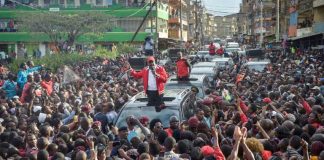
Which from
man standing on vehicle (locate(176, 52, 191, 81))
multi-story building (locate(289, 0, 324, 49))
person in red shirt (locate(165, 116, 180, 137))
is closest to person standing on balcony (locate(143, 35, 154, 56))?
multi-story building (locate(289, 0, 324, 49))

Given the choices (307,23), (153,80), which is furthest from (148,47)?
(153,80)

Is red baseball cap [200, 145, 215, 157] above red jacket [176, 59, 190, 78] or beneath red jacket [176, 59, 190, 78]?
beneath

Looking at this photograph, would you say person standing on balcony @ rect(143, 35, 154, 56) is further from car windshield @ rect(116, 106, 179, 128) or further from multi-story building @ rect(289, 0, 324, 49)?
car windshield @ rect(116, 106, 179, 128)

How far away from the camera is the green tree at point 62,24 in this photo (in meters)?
49.9

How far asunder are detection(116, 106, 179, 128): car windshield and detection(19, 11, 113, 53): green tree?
38.8 m

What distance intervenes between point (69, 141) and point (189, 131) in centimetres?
169

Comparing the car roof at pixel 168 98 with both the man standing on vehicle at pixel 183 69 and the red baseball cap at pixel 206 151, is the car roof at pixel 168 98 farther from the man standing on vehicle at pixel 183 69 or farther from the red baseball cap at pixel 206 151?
the man standing on vehicle at pixel 183 69

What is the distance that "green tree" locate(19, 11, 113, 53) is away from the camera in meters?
49.9

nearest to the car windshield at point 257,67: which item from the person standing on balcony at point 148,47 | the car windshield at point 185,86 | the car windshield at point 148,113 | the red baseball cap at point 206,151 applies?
Result: the person standing on balcony at point 148,47

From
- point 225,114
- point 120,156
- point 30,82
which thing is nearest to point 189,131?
point 120,156

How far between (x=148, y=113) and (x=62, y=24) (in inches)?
1583

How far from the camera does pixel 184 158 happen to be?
24.2 feet

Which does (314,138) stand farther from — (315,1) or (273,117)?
(315,1)

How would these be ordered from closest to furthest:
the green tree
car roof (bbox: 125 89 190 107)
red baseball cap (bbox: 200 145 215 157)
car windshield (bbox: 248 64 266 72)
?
red baseball cap (bbox: 200 145 215 157), car roof (bbox: 125 89 190 107), car windshield (bbox: 248 64 266 72), the green tree
